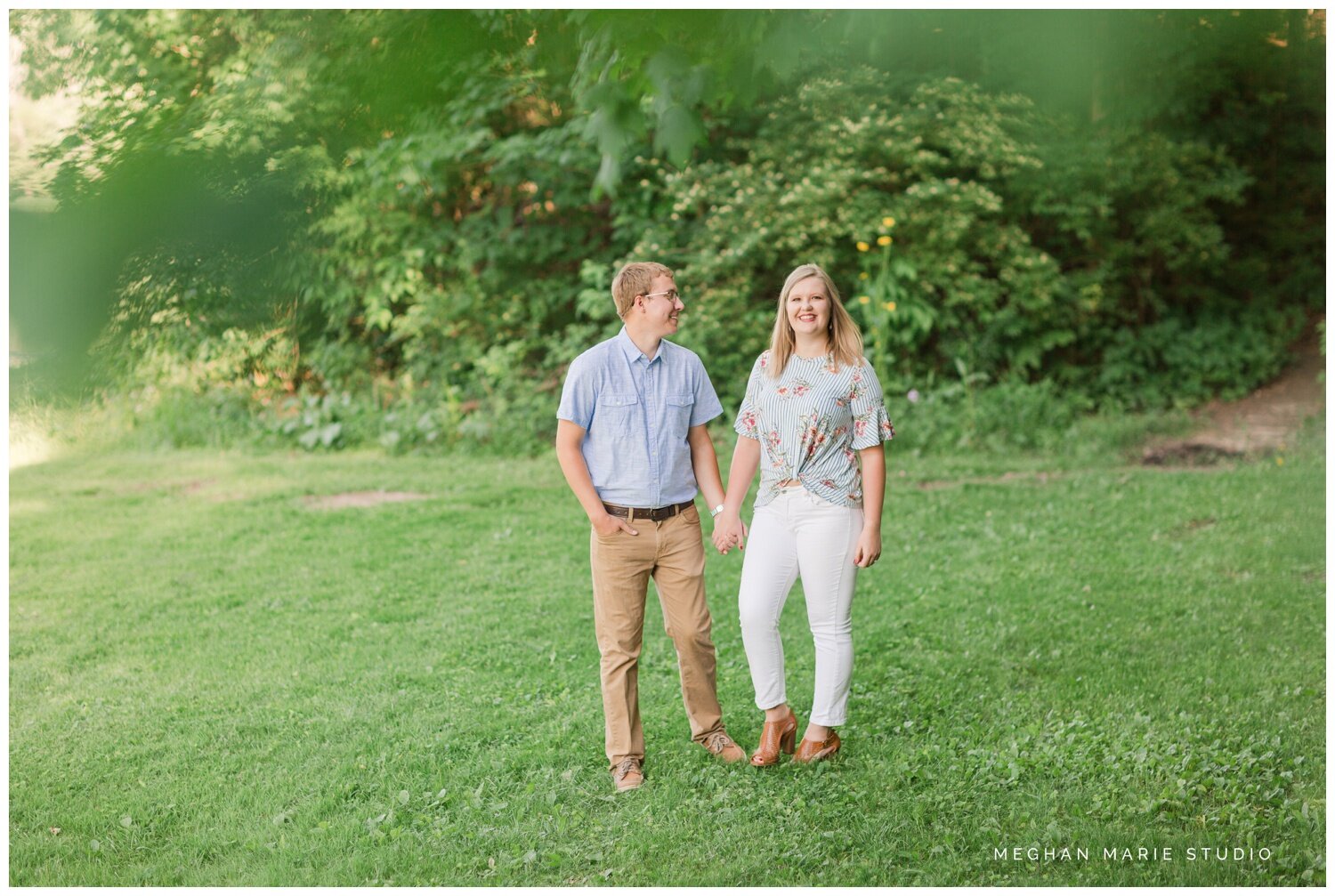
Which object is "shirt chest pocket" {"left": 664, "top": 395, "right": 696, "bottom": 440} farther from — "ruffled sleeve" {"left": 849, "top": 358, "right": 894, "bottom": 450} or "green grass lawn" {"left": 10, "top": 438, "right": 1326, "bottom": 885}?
"green grass lawn" {"left": 10, "top": 438, "right": 1326, "bottom": 885}

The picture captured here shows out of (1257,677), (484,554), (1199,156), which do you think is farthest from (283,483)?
(1199,156)

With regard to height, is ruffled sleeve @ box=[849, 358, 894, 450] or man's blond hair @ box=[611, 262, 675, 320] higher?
man's blond hair @ box=[611, 262, 675, 320]

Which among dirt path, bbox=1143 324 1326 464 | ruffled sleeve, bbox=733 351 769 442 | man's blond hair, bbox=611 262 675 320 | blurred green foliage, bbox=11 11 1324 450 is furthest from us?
blurred green foliage, bbox=11 11 1324 450

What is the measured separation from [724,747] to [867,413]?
4.05 feet

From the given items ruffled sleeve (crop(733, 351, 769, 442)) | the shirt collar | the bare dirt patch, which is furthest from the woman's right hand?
the bare dirt patch

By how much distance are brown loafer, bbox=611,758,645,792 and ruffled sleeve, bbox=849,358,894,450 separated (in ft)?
4.10

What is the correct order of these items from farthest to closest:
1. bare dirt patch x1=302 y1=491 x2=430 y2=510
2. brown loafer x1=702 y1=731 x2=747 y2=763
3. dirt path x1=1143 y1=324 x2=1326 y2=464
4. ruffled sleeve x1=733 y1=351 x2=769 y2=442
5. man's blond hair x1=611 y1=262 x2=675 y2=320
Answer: dirt path x1=1143 y1=324 x2=1326 y2=464, bare dirt patch x1=302 y1=491 x2=430 y2=510, brown loafer x1=702 y1=731 x2=747 y2=763, ruffled sleeve x1=733 y1=351 x2=769 y2=442, man's blond hair x1=611 y1=262 x2=675 y2=320

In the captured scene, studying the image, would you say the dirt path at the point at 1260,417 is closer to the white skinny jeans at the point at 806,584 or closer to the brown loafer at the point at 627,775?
the white skinny jeans at the point at 806,584

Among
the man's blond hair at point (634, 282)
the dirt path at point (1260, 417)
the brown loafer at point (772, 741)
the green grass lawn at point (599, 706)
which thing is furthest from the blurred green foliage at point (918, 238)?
the brown loafer at point (772, 741)

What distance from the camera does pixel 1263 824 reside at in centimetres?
343

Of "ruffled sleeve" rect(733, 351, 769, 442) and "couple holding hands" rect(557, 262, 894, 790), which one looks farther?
"ruffled sleeve" rect(733, 351, 769, 442)

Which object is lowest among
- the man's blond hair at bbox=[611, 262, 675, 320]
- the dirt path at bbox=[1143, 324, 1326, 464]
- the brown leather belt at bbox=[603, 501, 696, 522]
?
the dirt path at bbox=[1143, 324, 1326, 464]

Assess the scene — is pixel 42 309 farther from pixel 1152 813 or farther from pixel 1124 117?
pixel 1124 117

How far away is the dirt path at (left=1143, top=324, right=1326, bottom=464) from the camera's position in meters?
9.90
